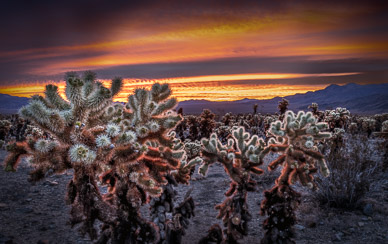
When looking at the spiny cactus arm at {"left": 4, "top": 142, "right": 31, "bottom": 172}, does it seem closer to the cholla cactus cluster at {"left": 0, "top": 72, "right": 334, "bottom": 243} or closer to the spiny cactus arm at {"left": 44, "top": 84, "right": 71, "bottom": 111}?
the cholla cactus cluster at {"left": 0, "top": 72, "right": 334, "bottom": 243}

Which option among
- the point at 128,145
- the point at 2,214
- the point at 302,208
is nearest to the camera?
the point at 128,145

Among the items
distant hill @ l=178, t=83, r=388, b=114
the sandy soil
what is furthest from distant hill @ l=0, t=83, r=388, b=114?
the sandy soil

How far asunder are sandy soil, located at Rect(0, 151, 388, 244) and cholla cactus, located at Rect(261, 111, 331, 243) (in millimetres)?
1095

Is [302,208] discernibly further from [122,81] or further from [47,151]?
[47,151]

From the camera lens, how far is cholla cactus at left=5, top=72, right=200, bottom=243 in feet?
10.0

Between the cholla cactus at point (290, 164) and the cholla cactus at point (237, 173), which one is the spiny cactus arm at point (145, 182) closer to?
the cholla cactus at point (237, 173)

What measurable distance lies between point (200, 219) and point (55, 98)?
12.5ft

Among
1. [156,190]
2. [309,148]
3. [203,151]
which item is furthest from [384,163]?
[156,190]

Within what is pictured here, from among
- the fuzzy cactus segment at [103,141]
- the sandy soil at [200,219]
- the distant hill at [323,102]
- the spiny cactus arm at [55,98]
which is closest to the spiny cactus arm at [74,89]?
the spiny cactus arm at [55,98]

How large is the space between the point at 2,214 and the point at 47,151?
3823 millimetres

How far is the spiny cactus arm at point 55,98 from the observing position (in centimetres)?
333

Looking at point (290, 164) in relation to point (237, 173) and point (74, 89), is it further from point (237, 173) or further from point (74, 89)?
point (74, 89)

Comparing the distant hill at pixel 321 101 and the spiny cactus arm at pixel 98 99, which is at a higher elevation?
the spiny cactus arm at pixel 98 99

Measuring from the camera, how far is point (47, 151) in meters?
3.07
